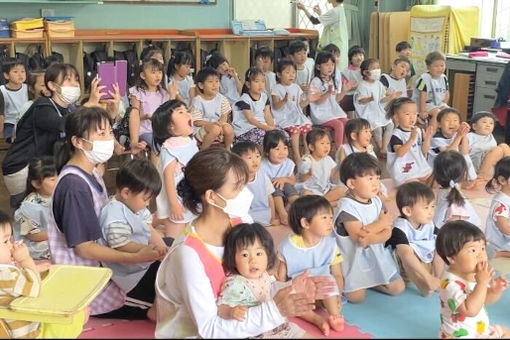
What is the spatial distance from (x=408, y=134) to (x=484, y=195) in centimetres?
63

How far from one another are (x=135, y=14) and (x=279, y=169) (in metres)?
3.54

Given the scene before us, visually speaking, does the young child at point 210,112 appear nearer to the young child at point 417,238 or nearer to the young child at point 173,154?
the young child at point 173,154

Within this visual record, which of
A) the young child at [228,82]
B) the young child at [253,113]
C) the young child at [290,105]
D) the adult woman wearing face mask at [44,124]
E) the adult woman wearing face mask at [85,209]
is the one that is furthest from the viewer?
the young child at [228,82]

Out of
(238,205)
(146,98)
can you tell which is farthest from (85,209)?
(146,98)

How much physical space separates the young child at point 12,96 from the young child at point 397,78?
2.84 m

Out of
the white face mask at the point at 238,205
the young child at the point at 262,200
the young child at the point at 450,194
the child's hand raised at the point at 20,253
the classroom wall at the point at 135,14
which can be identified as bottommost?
the young child at the point at 262,200

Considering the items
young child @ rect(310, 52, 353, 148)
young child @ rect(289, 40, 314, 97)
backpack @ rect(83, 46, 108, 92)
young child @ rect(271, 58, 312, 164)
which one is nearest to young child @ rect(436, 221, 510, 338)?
young child @ rect(271, 58, 312, 164)

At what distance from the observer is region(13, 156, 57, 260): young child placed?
2.91 metres

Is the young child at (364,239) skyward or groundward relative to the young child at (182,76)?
groundward

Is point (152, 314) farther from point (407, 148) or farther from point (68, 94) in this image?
point (407, 148)

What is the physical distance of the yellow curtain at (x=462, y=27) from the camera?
6.80 m

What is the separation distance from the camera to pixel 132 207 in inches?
98.7

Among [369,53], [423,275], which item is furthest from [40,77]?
[369,53]

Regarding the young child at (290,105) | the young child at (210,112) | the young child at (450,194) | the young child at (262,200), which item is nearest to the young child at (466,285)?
the young child at (450,194)
